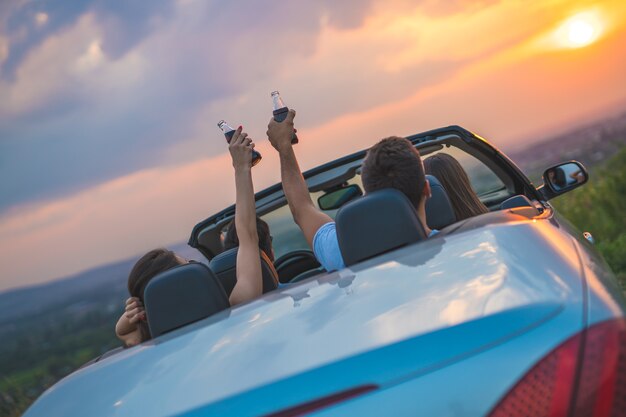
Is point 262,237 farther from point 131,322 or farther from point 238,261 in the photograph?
point 131,322

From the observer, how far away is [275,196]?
4703 mm

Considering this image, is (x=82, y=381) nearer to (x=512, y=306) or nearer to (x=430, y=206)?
(x=512, y=306)

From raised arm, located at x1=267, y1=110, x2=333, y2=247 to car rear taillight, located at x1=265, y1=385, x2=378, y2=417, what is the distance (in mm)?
1840

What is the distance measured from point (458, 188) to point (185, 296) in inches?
64.4

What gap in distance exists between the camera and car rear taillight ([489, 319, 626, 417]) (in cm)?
154

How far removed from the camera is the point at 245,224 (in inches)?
131

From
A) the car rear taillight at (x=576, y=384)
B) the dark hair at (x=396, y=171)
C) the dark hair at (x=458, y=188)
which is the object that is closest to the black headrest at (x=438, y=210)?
the dark hair at (x=396, y=171)

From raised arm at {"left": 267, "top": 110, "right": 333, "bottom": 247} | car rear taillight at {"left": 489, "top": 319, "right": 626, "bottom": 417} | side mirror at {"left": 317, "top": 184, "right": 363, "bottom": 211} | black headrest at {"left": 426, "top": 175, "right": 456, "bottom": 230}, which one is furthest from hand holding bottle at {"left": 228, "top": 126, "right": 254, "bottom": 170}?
car rear taillight at {"left": 489, "top": 319, "right": 626, "bottom": 417}

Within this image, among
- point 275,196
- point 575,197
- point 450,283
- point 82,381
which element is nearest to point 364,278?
point 450,283

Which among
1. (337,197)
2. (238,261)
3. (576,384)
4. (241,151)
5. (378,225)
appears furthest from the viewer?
(337,197)

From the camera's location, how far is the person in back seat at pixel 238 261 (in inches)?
127

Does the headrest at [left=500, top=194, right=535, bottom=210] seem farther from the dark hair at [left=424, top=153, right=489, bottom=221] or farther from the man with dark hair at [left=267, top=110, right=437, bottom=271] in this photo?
→ the man with dark hair at [left=267, top=110, right=437, bottom=271]

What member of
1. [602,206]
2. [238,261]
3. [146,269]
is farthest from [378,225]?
[602,206]

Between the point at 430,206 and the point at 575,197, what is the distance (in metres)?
8.06
